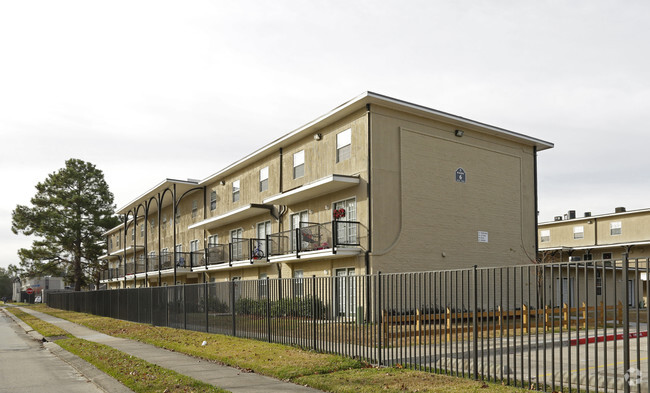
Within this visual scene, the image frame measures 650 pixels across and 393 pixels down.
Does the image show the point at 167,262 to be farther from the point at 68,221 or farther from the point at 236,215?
the point at 68,221

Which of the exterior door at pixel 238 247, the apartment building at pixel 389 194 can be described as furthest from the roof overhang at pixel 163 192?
the apartment building at pixel 389 194

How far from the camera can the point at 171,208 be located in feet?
166

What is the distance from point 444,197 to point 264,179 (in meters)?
10.7

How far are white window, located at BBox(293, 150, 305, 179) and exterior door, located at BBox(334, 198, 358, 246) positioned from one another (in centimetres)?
386

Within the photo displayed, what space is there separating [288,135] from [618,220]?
2834 cm

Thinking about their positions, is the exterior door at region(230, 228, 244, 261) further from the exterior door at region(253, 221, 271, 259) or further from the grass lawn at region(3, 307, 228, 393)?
the grass lawn at region(3, 307, 228, 393)

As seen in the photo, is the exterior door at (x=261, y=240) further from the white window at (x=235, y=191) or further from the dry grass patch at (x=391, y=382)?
the dry grass patch at (x=391, y=382)

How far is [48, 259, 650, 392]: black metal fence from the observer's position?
8734 mm

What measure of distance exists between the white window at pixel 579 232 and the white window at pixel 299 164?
2805cm

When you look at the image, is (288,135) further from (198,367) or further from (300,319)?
(198,367)

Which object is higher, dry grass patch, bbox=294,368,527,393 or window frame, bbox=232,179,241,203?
window frame, bbox=232,179,241,203

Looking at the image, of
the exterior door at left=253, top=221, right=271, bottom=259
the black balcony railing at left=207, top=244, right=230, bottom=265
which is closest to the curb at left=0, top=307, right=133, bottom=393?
the exterior door at left=253, top=221, right=271, bottom=259

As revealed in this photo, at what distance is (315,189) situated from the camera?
26656 mm

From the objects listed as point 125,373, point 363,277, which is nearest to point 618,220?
point 363,277
